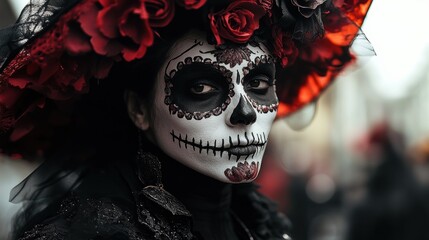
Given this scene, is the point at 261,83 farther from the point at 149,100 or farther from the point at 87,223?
the point at 87,223

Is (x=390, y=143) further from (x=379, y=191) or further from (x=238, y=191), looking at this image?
(x=238, y=191)

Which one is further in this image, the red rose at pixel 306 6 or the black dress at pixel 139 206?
the red rose at pixel 306 6

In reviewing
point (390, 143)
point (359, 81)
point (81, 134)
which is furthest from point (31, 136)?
point (359, 81)

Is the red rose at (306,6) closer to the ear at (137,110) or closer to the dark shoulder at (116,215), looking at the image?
the ear at (137,110)

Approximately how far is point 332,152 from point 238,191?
65.9 ft

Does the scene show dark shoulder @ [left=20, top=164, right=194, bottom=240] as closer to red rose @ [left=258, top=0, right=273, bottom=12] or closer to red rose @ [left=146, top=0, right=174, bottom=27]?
red rose @ [left=146, top=0, right=174, bottom=27]

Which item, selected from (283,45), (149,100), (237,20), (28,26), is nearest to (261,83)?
(283,45)

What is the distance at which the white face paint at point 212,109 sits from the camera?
3.35 meters

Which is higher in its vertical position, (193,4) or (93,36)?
(93,36)

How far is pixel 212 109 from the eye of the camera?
11.0 ft

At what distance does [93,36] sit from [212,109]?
549mm

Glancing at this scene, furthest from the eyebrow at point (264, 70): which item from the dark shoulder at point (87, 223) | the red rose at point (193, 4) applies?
the dark shoulder at point (87, 223)

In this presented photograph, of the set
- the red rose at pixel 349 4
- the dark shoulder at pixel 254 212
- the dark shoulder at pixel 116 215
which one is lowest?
the dark shoulder at pixel 254 212

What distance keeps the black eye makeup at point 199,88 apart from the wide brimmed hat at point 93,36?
113 mm
